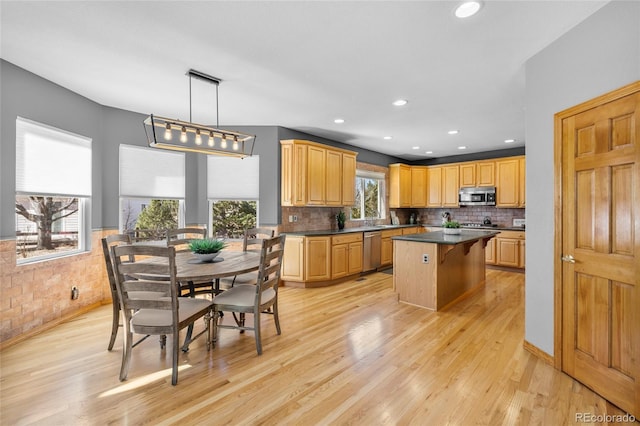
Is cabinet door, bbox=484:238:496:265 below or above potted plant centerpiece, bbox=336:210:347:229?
below

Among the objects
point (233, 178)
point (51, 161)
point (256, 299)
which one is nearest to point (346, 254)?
point (233, 178)

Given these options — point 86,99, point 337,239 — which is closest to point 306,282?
point 337,239

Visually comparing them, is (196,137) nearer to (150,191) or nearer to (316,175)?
(150,191)

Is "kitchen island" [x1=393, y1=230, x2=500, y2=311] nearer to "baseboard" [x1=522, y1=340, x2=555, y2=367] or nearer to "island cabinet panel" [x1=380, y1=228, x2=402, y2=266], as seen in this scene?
"baseboard" [x1=522, y1=340, x2=555, y2=367]

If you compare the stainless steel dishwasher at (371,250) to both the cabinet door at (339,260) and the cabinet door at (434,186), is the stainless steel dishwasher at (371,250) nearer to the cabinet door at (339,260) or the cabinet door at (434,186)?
the cabinet door at (339,260)

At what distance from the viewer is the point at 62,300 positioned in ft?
10.6

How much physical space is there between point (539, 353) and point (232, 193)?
435cm

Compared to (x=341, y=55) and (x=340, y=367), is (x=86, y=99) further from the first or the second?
(x=340, y=367)

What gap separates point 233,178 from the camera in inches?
188

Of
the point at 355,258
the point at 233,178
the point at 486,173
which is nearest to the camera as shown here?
the point at 233,178

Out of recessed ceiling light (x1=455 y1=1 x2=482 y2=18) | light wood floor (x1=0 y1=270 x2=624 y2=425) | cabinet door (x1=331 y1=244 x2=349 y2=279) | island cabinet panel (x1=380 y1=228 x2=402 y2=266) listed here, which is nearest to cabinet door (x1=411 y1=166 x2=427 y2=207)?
island cabinet panel (x1=380 y1=228 x2=402 y2=266)

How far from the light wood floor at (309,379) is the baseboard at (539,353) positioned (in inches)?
1.9

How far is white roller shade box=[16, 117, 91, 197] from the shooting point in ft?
9.49

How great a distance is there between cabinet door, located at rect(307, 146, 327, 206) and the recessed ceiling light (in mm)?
3059
